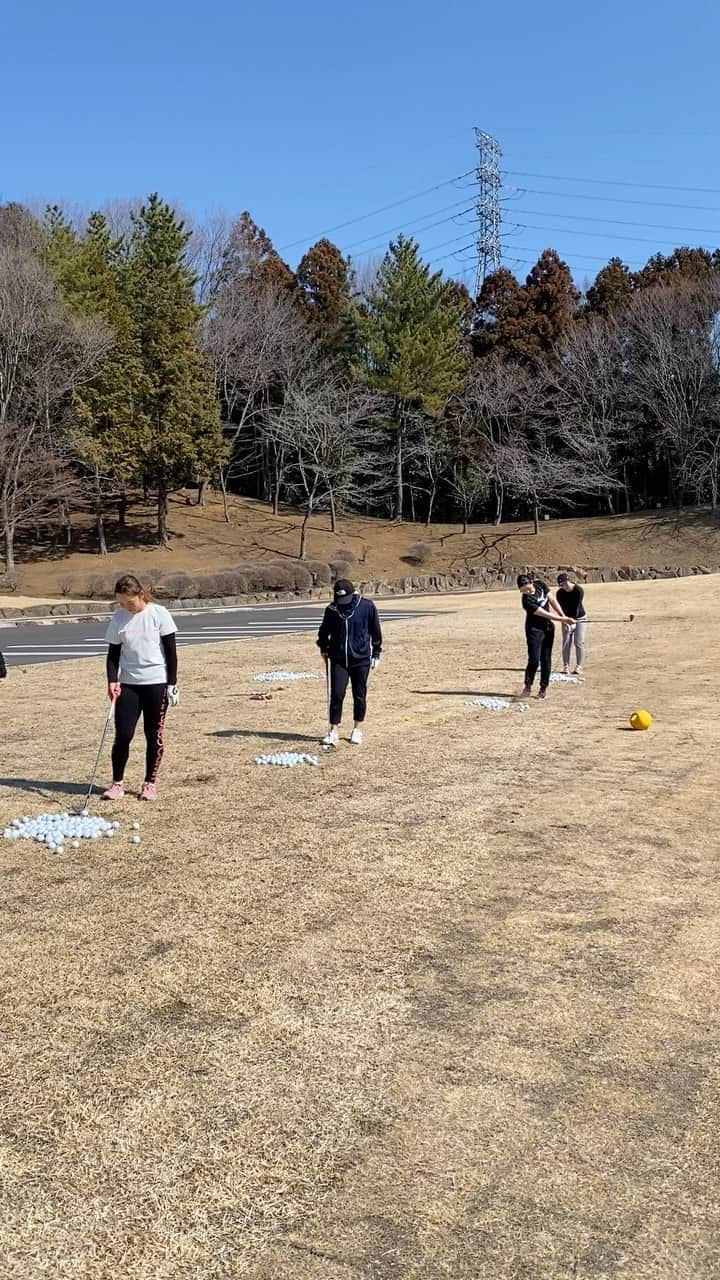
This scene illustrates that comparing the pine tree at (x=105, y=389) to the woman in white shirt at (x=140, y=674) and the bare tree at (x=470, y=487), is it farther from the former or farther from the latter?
the woman in white shirt at (x=140, y=674)

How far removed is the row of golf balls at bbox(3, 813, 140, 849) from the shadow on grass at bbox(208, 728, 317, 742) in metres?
2.81

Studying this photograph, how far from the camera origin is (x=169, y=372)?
39.3 meters

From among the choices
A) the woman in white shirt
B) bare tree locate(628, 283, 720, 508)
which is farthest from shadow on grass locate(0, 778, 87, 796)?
bare tree locate(628, 283, 720, 508)

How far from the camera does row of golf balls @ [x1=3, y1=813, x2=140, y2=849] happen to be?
18.9ft

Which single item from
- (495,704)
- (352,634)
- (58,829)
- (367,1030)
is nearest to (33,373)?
(495,704)

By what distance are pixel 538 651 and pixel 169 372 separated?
31.6 m

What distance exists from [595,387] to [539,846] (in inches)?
1766

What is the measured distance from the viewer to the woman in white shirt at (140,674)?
6.75 m

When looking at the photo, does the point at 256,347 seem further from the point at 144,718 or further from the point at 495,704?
the point at 144,718

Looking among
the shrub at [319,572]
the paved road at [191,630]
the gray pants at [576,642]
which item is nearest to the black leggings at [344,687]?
the gray pants at [576,642]

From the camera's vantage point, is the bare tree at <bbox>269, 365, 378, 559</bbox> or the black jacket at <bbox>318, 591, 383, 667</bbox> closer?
the black jacket at <bbox>318, 591, 383, 667</bbox>

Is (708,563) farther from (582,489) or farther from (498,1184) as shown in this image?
(498,1184)

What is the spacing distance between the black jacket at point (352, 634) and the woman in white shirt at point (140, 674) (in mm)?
1913

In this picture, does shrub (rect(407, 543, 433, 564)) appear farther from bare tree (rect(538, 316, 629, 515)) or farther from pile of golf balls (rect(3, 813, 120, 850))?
pile of golf balls (rect(3, 813, 120, 850))
